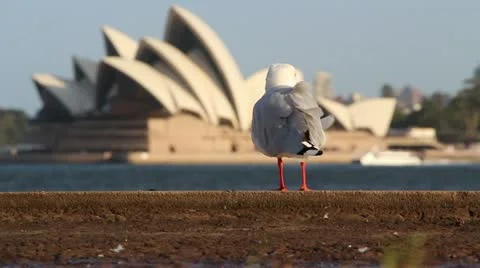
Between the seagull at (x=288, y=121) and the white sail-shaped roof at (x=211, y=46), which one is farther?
the white sail-shaped roof at (x=211, y=46)

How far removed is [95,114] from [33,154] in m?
9.67

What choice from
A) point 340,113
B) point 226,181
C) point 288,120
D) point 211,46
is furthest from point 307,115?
point 340,113

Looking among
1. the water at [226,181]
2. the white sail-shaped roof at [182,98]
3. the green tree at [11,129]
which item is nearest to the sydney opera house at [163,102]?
the white sail-shaped roof at [182,98]

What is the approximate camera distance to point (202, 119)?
8388 cm

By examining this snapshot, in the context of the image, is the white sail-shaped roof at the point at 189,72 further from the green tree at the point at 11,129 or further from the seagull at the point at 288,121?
the seagull at the point at 288,121

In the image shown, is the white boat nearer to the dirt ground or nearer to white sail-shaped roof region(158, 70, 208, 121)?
white sail-shaped roof region(158, 70, 208, 121)

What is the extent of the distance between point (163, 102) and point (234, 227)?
231ft

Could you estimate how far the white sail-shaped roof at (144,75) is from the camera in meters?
75.8

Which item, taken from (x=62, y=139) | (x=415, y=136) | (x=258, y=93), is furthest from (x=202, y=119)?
(x=415, y=136)

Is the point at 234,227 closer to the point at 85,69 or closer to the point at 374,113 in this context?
the point at 85,69

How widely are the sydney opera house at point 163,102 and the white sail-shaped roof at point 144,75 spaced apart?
7cm

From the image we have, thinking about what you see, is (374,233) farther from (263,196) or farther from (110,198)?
(110,198)

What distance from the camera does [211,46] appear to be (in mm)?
75938

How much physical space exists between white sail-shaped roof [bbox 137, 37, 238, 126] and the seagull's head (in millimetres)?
66891
